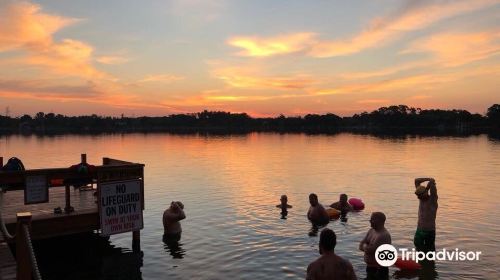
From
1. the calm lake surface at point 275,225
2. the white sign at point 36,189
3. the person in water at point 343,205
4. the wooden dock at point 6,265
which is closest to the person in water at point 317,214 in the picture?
the calm lake surface at point 275,225

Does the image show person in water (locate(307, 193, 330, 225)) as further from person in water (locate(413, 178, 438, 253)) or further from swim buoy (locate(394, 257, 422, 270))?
swim buoy (locate(394, 257, 422, 270))

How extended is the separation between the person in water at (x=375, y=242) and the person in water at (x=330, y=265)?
5249 millimetres

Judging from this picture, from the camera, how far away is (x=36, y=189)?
537 inches

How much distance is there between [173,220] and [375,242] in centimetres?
975

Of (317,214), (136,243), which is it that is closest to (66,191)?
(136,243)

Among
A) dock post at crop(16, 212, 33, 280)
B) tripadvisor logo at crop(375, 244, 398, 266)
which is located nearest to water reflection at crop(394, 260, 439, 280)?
tripadvisor logo at crop(375, 244, 398, 266)

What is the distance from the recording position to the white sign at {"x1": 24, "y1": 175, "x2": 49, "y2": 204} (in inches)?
531

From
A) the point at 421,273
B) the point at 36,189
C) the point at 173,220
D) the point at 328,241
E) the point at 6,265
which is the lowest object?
the point at 421,273

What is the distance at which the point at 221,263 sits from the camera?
15.4m

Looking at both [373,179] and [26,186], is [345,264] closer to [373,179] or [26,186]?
[26,186]

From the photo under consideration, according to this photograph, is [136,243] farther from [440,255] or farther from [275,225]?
[440,255]

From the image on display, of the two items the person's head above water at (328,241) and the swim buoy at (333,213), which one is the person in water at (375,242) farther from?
the swim buoy at (333,213)

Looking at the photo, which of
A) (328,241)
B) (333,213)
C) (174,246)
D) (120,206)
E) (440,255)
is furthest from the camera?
(333,213)

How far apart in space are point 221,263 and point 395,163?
45.8m
